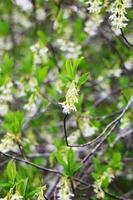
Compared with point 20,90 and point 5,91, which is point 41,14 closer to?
point 20,90

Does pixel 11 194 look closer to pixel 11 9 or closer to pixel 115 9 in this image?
pixel 115 9

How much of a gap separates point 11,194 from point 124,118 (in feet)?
2.56

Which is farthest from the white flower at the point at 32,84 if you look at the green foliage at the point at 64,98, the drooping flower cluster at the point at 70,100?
the drooping flower cluster at the point at 70,100

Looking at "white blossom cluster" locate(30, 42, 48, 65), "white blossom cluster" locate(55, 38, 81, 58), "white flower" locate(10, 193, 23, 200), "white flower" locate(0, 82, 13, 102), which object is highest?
"white blossom cluster" locate(55, 38, 81, 58)

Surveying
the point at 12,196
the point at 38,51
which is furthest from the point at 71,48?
the point at 12,196

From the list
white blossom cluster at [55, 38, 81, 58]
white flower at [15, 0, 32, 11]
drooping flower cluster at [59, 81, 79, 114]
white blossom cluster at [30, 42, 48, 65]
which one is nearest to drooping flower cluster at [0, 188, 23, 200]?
drooping flower cluster at [59, 81, 79, 114]

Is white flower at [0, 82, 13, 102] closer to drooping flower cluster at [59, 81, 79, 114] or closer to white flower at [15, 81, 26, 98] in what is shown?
white flower at [15, 81, 26, 98]

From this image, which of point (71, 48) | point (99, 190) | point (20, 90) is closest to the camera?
point (99, 190)

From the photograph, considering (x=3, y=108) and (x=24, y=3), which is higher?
(x=24, y=3)

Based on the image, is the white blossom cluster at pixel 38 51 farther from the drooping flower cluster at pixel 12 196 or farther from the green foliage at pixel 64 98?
the drooping flower cluster at pixel 12 196

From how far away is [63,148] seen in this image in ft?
8.09

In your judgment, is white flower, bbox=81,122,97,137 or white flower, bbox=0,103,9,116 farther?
white flower, bbox=0,103,9,116

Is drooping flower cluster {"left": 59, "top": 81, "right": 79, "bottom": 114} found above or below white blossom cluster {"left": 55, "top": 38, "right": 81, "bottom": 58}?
below

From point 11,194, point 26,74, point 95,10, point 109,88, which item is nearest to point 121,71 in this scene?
point 109,88
